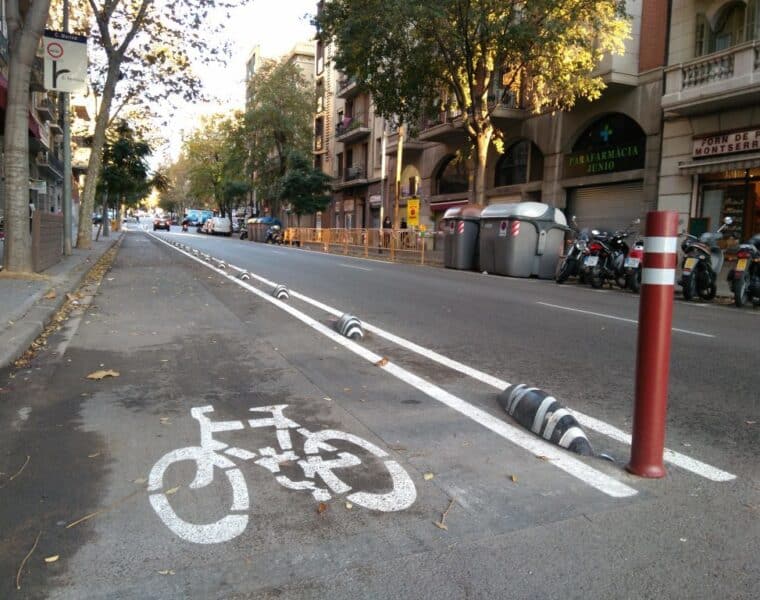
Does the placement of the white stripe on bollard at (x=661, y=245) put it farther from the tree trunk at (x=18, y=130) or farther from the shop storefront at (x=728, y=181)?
the shop storefront at (x=728, y=181)

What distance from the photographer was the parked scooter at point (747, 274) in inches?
461

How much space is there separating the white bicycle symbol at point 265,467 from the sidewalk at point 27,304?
303 cm

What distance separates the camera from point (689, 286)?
508 inches

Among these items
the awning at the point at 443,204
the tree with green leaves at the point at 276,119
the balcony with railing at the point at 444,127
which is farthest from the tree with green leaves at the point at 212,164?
the balcony with railing at the point at 444,127


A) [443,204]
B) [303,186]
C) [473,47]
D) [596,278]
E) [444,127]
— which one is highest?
[473,47]

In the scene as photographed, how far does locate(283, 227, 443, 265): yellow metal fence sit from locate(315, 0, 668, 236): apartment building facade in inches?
118

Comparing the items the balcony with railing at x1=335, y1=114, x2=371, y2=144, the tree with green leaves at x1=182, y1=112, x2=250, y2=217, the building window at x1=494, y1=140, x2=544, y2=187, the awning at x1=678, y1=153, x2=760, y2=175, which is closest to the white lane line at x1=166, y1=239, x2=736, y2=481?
the awning at x1=678, y1=153, x2=760, y2=175

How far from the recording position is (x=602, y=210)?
74.6ft

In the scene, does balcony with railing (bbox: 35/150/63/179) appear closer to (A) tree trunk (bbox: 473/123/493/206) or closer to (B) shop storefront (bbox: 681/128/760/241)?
(A) tree trunk (bbox: 473/123/493/206)

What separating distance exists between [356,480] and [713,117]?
18.4 m

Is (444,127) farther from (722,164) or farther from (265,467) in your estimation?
(265,467)

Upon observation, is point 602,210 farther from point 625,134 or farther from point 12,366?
point 12,366

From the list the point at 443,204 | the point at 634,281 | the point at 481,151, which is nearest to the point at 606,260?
the point at 634,281

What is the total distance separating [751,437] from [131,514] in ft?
12.4
